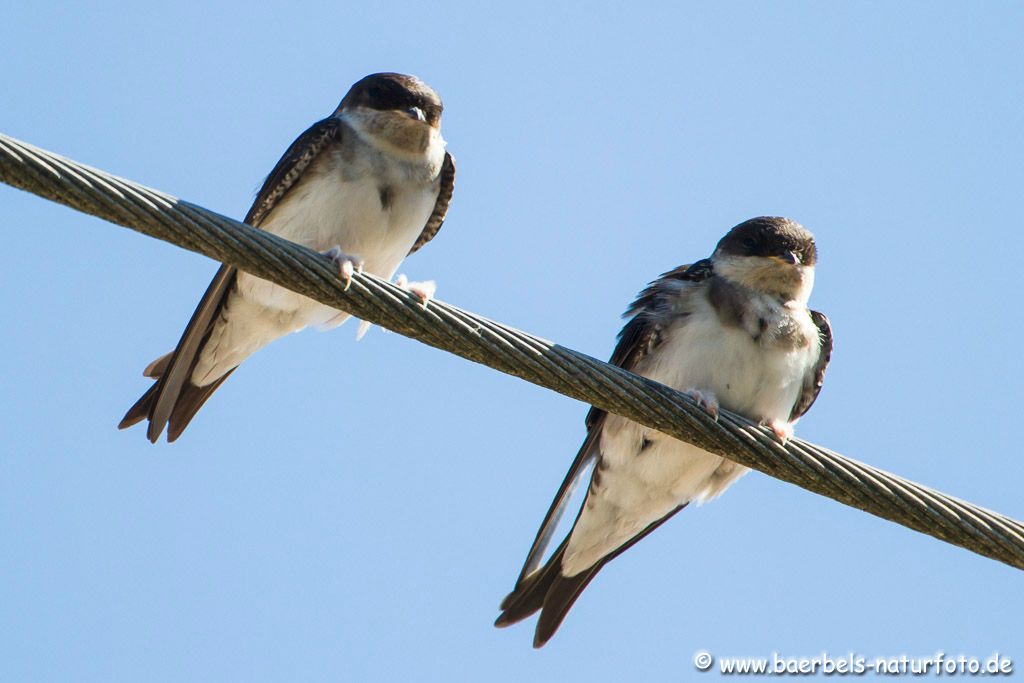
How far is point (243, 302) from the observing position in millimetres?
6559

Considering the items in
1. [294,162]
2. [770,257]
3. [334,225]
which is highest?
[770,257]

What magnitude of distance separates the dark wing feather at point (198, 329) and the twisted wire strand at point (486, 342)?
247cm

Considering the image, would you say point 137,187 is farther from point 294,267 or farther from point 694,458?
point 694,458

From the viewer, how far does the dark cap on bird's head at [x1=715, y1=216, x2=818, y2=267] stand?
630 cm

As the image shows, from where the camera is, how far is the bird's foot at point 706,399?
15.2 ft

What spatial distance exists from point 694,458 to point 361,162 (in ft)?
6.29

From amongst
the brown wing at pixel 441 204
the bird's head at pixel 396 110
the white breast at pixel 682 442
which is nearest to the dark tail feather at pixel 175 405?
the brown wing at pixel 441 204

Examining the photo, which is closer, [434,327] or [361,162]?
[434,327]

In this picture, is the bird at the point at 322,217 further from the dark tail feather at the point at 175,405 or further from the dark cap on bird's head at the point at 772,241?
the dark cap on bird's head at the point at 772,241

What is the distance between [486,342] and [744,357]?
6.52 ft

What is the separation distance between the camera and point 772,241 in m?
6.36

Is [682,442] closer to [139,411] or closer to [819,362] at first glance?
[819,362]

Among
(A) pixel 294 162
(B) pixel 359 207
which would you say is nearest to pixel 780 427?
(B) pixel 359 207

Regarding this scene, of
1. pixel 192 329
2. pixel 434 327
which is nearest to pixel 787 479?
pixel 434 327
